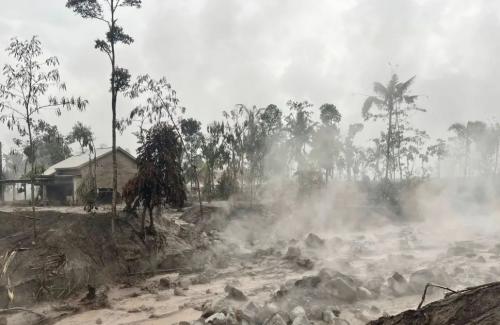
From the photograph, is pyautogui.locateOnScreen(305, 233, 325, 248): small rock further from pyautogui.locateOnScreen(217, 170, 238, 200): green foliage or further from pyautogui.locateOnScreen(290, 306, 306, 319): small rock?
pyautogui.locateOnScreen(217, 170, 238, 200): green foliage

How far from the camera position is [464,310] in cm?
314

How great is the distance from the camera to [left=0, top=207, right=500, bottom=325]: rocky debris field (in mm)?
8836

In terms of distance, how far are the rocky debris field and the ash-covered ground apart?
0.03 metres

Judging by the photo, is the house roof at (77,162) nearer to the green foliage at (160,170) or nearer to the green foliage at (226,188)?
the green foliage at (226,188)

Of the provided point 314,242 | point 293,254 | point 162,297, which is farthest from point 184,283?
point 314,242

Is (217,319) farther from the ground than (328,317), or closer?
farther from the ground

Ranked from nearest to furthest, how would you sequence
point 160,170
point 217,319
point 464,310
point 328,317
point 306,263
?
point 464,310, point 217,319, point 328,317, point 306,263, point 160,170

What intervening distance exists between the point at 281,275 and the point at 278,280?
25.2 inches

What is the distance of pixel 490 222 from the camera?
2198cm

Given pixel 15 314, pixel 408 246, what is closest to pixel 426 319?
pixel 15 314

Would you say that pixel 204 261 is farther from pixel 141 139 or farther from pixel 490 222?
pixel 490 222

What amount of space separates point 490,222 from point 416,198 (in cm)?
444

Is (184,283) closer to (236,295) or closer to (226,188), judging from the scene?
(236,295)

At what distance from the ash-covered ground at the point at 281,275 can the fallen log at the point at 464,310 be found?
4561 millimetres
